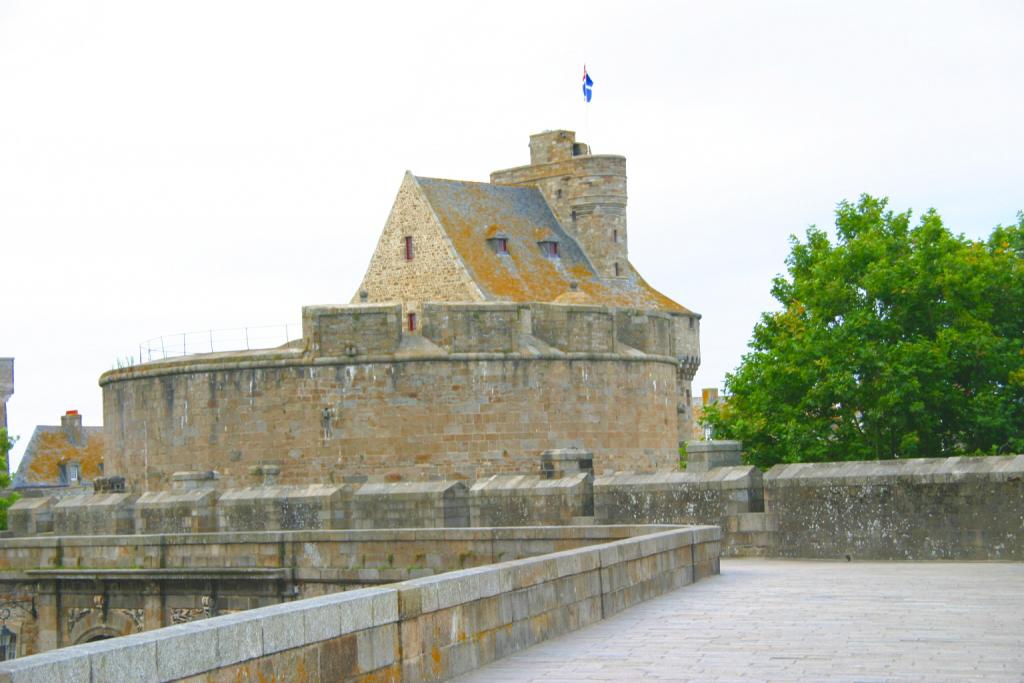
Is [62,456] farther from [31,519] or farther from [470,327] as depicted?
[31,519]

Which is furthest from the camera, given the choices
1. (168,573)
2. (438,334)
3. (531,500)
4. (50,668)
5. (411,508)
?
(438,334)

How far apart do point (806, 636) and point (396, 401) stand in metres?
20.2

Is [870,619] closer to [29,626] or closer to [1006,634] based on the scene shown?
[1006,634]

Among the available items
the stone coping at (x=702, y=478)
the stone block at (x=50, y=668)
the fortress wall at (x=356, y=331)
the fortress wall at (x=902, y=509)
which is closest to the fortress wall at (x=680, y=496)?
the stone coping at (x=702, y=478)

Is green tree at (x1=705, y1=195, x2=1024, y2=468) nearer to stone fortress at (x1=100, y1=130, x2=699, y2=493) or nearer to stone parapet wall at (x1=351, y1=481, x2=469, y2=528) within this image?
stone fortress at (x1=100, y1=130, x2=699, y2=493)

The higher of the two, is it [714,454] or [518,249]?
[518,249]

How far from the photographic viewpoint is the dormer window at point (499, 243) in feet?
177

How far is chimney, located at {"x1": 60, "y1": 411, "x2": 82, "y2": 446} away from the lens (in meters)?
70.6

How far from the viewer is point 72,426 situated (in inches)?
2803

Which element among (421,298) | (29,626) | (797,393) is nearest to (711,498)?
(29,626)

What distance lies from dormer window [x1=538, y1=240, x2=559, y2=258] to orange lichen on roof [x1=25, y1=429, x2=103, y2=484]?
75.6ft

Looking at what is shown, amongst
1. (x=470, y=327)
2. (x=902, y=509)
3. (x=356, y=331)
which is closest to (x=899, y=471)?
(x=902, y=509)

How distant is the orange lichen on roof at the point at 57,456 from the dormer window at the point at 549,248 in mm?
23031

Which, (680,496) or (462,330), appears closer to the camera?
(680,496)
